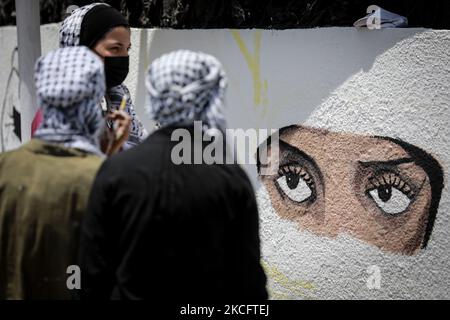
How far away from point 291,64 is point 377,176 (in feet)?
2.87

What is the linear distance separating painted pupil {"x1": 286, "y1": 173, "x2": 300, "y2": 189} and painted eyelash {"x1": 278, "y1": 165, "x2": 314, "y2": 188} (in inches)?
0.7

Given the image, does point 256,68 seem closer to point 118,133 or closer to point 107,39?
point 107,39

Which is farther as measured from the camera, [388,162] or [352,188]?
[352,188]

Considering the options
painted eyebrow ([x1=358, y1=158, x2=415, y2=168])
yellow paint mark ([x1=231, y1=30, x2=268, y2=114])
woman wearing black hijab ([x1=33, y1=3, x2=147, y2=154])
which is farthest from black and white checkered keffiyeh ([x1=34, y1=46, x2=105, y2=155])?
yellow paint mark ([x1=231, y1=30, x2=268, y2=114])

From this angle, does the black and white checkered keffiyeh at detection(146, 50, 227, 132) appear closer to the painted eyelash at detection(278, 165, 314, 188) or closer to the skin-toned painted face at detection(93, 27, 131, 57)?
the skin-toned painted face at detection(93, 27, 131, 57)

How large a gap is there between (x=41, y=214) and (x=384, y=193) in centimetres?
197

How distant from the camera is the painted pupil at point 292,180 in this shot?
3.73 meters

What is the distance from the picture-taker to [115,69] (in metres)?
3.09

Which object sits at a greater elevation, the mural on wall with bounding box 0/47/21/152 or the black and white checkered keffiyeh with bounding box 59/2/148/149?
the black and white checkered keffiyeh with bounding box 59/2/148/149

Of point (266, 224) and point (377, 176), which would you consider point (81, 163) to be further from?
point (266, 224)

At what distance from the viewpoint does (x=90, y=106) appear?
6.66 feet

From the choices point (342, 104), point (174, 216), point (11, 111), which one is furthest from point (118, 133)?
point (11, 111)

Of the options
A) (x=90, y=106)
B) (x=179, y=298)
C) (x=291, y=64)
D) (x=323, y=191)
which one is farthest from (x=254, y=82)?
(x=179, y=298)

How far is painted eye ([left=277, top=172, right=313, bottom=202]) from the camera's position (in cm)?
369
